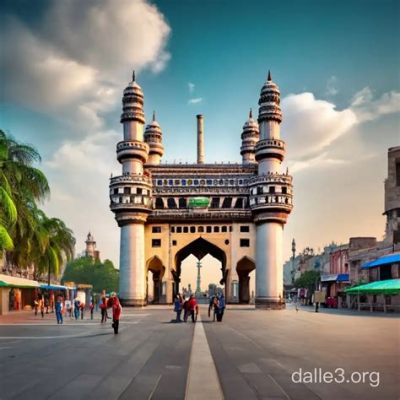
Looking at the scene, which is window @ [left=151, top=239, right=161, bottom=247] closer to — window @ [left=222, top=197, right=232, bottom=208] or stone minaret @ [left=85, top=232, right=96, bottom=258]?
window @ [left=222, top=197, right=232, bottom=208]

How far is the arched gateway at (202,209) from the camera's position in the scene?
69.4m

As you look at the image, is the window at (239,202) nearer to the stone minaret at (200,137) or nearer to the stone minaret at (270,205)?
the stone minaret at (270,205)

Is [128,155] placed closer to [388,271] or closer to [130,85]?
[130,85]

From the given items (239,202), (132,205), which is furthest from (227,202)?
(132,205)

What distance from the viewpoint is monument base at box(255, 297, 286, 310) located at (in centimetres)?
6638

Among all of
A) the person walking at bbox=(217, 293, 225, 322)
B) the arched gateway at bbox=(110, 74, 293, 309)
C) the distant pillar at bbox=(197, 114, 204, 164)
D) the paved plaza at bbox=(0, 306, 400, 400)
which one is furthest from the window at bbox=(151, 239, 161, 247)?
the paved plaza at bbox=(0, 306, 400, 400)

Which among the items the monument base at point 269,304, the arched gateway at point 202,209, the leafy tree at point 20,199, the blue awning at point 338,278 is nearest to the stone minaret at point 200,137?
the arched gateway at point 202,209

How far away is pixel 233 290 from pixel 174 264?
954 cm

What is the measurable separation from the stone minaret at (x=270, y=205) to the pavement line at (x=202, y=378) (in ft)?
169

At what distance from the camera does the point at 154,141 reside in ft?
306

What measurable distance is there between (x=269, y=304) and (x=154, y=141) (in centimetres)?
3989

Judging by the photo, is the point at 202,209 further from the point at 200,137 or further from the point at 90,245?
the point at 90,245

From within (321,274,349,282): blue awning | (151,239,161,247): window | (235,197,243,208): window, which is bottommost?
(321,274,349,282): blue awning

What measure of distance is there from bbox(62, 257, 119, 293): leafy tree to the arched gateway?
47.0 meters
